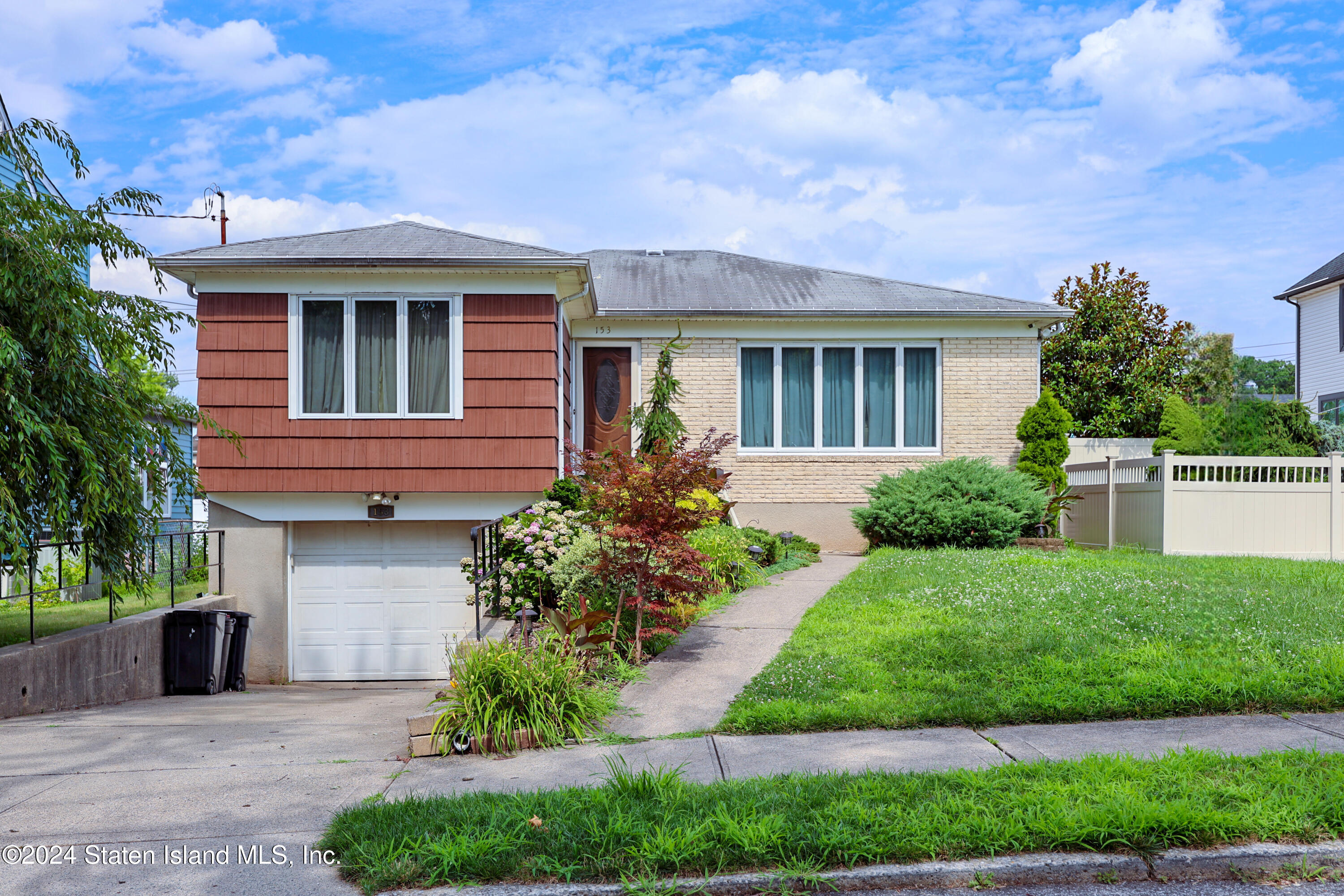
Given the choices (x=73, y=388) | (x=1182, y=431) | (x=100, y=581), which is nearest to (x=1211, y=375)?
(x=1182, y=431)

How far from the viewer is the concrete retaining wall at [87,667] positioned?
8.05 metres

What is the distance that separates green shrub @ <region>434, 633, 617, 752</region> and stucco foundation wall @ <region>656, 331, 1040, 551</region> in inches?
348

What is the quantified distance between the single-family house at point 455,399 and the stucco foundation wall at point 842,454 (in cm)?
3

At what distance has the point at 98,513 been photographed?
829cm

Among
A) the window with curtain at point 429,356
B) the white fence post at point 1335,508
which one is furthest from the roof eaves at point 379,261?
the white fence post at point 1335,508

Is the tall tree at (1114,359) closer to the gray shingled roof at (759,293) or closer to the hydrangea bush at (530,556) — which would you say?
the gray shingled roof at (759,293)

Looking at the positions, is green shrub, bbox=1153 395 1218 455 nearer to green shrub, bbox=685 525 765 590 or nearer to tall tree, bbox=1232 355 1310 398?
green shrub, bbox=685 525 765 590

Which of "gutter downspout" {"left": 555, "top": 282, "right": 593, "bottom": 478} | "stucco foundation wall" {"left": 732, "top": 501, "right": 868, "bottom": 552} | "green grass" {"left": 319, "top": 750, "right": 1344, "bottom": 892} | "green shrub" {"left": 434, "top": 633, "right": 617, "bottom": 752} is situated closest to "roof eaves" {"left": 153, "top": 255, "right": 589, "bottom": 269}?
"gutter downspout" {"left": 555, "top": 282, "right": 593, "bottom": 478}

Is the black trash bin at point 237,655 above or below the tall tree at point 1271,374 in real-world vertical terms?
below

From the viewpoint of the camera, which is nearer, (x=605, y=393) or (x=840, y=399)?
(x=840, y=399)

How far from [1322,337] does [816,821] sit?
27.8m

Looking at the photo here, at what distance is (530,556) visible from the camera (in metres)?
10.3

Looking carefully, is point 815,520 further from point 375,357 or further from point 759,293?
point 375,357

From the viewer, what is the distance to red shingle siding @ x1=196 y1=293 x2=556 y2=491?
12359 millimetres
